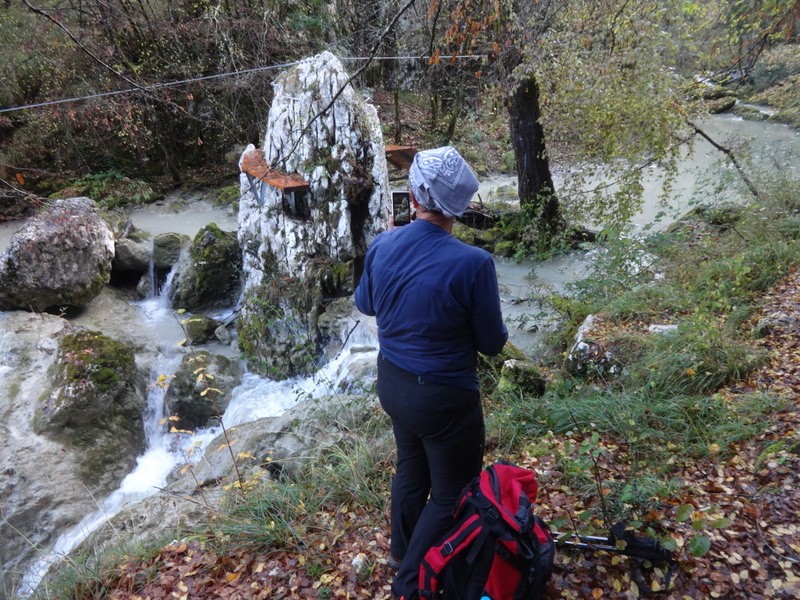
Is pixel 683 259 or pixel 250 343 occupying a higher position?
pixel 683 259

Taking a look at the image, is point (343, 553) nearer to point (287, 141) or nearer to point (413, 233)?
point (413, 233)

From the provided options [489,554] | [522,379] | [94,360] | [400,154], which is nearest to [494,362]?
[522,379]

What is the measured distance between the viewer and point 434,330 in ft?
5.57

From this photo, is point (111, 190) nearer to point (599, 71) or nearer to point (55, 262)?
point (55, 262)

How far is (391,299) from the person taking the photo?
177 centimetres

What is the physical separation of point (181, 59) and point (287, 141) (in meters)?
7.88

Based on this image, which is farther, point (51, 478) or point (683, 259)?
point (683, 259)

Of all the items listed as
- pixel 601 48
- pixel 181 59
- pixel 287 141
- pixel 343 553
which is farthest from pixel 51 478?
pixel 181 59

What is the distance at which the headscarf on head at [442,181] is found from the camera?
1634 millimetres

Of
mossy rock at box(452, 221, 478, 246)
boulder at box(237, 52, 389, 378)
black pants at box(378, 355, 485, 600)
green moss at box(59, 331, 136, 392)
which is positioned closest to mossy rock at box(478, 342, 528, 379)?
black pants at box(378, 355, 485, 600)

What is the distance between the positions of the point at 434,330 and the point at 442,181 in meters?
0.48

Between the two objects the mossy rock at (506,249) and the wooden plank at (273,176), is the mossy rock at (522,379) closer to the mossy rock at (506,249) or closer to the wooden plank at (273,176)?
the wooden plank at (273,176)

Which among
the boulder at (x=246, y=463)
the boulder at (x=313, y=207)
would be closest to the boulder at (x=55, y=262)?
the boulder at (x=313, y=207)

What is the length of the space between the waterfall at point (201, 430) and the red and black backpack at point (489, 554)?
349cm
